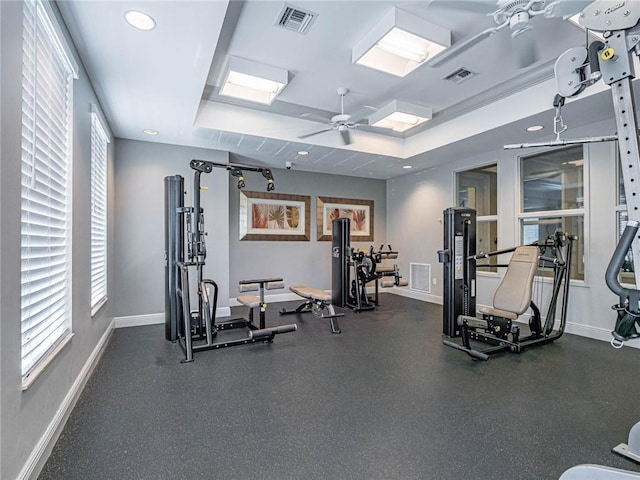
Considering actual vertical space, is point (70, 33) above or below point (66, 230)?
above

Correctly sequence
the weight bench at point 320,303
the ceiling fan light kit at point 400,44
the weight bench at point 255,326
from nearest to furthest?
the ceiling fan light kit at point 400,44, the weight bench at point 255,326, the weight bench at point 320,303

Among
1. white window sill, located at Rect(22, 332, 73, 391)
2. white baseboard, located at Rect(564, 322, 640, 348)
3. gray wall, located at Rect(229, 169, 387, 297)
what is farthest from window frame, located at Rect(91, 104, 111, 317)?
white baseboard, located at Rect(564, 322, 640, 348)

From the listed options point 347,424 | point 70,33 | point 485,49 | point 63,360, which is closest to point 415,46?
point 485,49

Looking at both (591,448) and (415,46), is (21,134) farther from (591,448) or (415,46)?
(591,448)

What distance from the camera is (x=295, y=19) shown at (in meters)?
2.52

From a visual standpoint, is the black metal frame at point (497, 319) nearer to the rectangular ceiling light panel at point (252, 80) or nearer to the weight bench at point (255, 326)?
the weight bench at point (255, 326)

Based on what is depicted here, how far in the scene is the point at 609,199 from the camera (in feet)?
12.6

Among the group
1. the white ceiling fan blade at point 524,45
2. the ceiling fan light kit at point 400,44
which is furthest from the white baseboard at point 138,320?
the white ceiling fan blade at point 524,45

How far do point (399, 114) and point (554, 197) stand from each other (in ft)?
8.13

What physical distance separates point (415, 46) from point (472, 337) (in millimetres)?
3195

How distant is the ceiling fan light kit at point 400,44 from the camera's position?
2.45 m

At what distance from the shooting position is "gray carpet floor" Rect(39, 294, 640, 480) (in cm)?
177

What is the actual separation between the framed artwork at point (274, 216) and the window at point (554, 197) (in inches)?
147

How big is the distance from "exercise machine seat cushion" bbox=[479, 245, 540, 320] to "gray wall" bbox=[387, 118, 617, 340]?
1045mm
